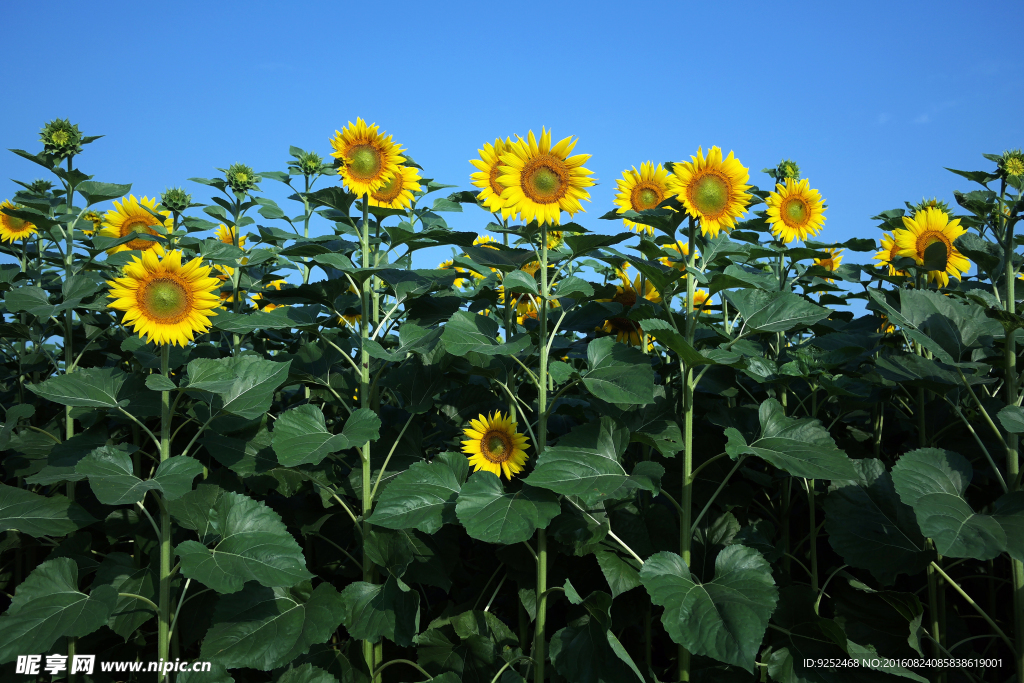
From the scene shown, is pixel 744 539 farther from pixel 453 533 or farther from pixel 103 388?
pixel 103 388

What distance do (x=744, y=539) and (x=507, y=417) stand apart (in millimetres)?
1083

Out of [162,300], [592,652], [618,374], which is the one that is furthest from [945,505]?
→ [162,300]

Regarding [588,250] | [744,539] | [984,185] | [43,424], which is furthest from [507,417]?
[43,424]

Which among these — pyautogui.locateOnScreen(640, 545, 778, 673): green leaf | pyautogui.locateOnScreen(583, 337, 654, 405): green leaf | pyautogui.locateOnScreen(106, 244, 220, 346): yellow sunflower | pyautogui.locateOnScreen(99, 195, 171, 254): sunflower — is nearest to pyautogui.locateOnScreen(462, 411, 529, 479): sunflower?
pyautogui.locateOnScreen(583, 337, 654, 405): green leaf

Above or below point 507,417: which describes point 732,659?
below

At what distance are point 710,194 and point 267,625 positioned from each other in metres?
2.27

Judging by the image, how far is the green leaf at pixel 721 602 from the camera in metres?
2.02

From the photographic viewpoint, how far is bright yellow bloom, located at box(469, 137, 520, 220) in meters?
2.67

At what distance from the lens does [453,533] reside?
297cm

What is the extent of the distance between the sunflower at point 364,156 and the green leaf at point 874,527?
86.2 inches

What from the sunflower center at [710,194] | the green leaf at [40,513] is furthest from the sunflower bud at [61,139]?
the sunflower center at [710,194]

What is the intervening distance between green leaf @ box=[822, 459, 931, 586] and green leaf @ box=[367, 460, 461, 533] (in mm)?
1436

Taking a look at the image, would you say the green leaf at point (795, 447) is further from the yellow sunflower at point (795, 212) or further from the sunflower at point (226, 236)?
the sunflower at point (226, 236)

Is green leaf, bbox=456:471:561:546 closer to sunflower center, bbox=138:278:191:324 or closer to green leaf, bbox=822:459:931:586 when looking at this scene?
green leaf, bbox=822:459:931:586
